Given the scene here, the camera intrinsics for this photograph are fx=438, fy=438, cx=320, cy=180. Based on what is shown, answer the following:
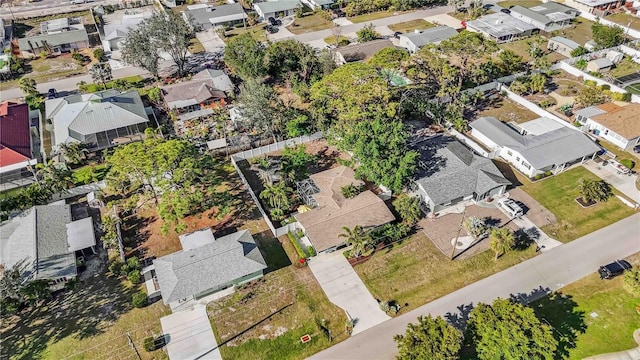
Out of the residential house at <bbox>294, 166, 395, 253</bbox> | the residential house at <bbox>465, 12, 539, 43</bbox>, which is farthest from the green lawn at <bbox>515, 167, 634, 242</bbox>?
the residential house at <bbox>465, 12, 539, 43</bbox>

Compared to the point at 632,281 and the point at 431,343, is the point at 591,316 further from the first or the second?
the point at 431,343

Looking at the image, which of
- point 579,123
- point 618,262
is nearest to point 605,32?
point 579,123

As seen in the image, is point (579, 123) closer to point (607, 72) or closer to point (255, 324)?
point (607, 72)

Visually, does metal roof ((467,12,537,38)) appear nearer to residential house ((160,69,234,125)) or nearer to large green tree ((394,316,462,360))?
residential house ((160,69,234,125))

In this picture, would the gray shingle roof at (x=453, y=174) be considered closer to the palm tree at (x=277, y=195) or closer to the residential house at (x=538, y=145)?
the residential house at (x=538, y=145)

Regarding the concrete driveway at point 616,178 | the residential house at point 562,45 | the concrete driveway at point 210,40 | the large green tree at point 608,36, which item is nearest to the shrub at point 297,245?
the concrete driveway at point 616,178
